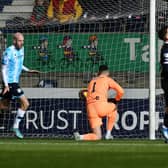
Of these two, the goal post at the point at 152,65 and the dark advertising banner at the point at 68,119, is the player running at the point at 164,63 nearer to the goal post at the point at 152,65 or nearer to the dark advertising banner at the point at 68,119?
the goal post at the point at 152,65

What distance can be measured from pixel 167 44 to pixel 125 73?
16.0 feet

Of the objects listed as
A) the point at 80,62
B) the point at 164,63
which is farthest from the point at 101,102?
the point at 80,62

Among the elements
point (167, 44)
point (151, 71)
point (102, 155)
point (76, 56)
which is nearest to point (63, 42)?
point (76, 56)

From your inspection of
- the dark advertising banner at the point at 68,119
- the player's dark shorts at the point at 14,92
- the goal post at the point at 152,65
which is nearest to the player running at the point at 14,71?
the player's dark shorts at the point at 14,92

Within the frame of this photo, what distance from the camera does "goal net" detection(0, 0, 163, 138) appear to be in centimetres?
1589

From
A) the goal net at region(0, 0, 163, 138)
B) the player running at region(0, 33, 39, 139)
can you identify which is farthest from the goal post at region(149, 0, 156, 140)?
the player running at region(0, 33, 39, 139)

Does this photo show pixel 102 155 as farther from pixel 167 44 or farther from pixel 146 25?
pixel 146 25

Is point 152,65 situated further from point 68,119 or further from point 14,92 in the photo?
point 14,92

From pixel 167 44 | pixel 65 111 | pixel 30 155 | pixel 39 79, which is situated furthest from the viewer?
pixel 39 79

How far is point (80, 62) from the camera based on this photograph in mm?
17578

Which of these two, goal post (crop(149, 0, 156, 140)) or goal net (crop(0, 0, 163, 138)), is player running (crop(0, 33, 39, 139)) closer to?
goal net (crop(0, 0, 163, 138))

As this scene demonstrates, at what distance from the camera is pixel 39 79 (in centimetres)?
1733

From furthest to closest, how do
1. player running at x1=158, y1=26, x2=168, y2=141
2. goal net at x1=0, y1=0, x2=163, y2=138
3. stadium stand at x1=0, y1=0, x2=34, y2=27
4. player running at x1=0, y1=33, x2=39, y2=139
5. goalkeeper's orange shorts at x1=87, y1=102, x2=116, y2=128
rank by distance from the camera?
stadium stand at x1=0, y1=0, x2=34, y2=27, goal net at x1=0, y1=0, x2=163, y2=138, player running at x1=0, y1=33, x2=39, y2=139, goalkeeper's orange shorts at x1=87, y1=102, x2=116, y2=128, player running at x1=158, y1=26, x2=168, y2=141

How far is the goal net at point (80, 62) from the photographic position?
15891 mm
